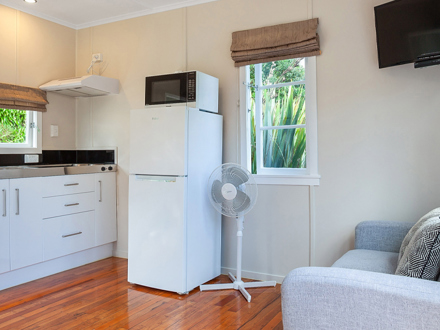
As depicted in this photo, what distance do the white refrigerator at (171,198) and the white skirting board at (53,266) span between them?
0.80 m

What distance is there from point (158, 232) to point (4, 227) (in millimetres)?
1218

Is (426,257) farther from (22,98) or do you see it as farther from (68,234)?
(22,98)

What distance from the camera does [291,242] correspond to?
3277mm

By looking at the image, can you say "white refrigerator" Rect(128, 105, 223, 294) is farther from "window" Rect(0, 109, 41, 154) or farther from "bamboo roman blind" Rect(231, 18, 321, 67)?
"window" Rect(0, 109, 41, 154)

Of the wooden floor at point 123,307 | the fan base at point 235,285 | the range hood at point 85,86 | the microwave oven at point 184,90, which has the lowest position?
the wooden floor at point 123,307

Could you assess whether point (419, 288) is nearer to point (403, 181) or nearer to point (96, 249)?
point (403, 181)

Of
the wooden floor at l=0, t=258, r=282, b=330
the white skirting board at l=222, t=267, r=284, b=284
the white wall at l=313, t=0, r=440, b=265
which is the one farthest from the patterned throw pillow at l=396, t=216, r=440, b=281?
the white skirting board at l=222, t=267, r=284, b=284

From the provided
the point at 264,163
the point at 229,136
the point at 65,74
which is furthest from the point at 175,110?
the point at 65,74

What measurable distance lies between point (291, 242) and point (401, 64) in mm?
1593

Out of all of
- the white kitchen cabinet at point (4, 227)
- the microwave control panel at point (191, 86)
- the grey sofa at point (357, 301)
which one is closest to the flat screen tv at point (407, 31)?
the microwave control panel at point (191, 86)

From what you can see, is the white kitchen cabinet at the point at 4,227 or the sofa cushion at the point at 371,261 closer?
the sofa cushion at the point at 371,261

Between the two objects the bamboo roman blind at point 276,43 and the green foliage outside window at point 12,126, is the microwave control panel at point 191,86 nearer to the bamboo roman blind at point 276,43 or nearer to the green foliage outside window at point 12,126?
the bamboo roman blind at point 276,43

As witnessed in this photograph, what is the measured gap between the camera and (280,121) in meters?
3.46

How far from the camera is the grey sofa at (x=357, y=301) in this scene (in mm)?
1383
